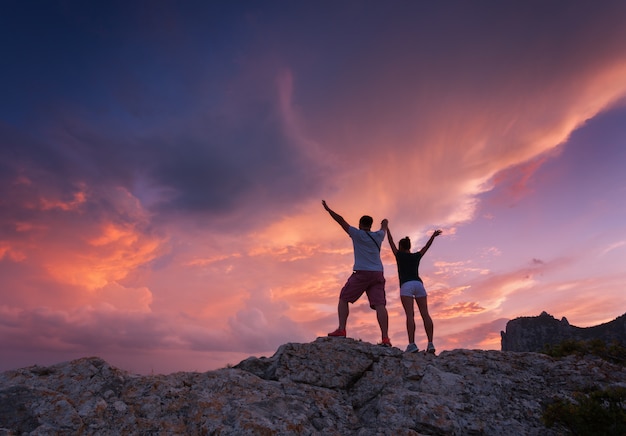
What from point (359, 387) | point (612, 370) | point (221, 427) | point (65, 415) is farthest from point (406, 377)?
point (65, 415)

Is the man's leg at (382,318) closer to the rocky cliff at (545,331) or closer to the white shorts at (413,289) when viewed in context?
the white shorts at (413,289)

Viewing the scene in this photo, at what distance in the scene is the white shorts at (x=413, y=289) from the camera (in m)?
12.5

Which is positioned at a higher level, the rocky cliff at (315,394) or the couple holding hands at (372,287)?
the couple holding hands at (372,287)

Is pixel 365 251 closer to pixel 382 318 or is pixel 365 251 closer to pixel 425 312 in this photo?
pixel 382 318

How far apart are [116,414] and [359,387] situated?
508 centimetres

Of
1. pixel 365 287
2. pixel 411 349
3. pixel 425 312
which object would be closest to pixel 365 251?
pixel 365 287

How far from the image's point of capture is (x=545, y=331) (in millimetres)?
45594

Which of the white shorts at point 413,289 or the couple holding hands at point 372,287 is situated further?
the white shorts at point 413,289

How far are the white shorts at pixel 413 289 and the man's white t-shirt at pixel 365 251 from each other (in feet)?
3.86

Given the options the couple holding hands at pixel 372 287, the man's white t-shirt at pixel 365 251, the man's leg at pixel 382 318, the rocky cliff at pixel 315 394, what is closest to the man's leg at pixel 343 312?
the couple holding hands at pixel 372 287

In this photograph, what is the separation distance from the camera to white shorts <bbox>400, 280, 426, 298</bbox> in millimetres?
12508

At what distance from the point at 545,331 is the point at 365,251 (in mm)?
44022

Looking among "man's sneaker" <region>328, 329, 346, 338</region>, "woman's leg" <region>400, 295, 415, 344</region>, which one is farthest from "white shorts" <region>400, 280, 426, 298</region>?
"man's sneaker" <region>328, 329, 346, 338</region>

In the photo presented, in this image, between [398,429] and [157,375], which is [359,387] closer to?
[398,429]
